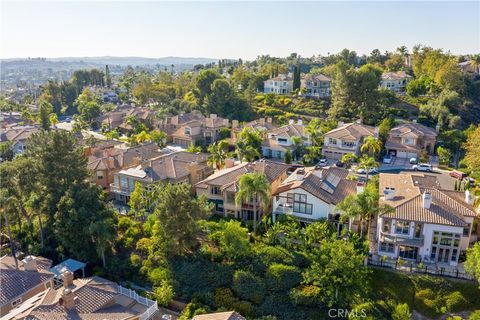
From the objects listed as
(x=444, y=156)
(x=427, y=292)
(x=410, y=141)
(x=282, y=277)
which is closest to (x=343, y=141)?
(x=410, y=141)

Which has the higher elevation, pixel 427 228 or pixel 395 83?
pixel 395 83

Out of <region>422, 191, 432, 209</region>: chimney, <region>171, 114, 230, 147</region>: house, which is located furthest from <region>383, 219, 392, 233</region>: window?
<region>171, 114, 230, 147</region>: house

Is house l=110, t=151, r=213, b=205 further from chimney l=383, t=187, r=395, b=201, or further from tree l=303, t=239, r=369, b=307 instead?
chimney l=383, t=187, r=395, b=201

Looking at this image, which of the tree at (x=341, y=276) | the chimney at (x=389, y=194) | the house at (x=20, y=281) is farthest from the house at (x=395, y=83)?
the house at (x=20, y=281)

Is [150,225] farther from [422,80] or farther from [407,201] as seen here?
[422,80]

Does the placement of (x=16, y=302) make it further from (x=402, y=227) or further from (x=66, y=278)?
(x=402, y=227)

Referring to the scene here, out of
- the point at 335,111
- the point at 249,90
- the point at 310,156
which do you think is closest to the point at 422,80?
the point at 335,111
